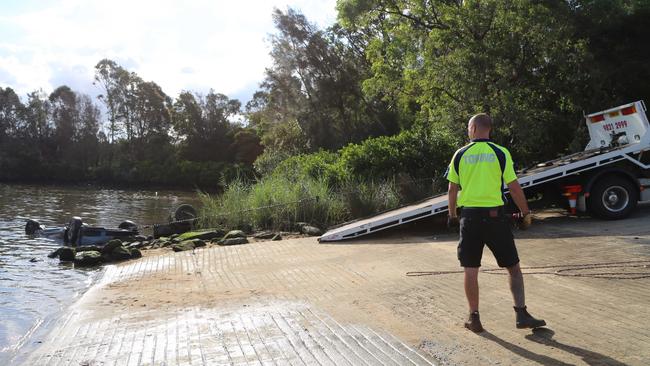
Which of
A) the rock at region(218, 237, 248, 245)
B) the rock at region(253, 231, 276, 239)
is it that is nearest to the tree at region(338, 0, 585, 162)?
the rock at region(253, 231, 276, 239)

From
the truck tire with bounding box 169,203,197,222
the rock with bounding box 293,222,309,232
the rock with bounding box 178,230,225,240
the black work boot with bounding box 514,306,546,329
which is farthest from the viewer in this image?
the truck tire with bounding box 169,203,197,222

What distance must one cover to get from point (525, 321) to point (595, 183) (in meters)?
8.62

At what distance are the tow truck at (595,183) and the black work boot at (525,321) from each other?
22.0 feet

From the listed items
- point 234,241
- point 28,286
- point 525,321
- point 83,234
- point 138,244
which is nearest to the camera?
point 525,321

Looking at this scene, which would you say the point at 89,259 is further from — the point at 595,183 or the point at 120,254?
the point at 595,183

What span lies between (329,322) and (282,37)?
37.1 metres

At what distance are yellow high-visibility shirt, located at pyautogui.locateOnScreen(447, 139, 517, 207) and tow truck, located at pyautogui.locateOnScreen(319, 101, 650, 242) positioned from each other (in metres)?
6.53

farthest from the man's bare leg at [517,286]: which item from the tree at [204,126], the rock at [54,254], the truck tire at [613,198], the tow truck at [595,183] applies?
the tree at [204,126]

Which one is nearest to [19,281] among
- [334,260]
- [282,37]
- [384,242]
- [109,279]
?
[109,279]

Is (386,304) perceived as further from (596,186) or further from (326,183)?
(326,183)

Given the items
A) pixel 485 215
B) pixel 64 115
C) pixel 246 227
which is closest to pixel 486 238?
pixel 485 215

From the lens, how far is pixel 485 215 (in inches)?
207

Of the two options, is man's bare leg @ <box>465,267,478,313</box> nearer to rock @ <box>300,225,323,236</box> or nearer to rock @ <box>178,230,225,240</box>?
rock @ <box>300,225,323,236</box>

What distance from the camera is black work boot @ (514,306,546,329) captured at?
511 centimetres
